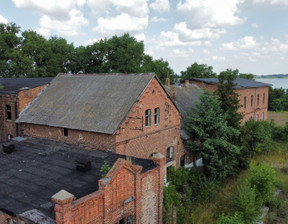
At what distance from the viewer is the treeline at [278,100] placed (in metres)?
66.1

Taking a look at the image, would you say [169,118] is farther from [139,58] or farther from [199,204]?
[139,58]

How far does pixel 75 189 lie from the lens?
33.7ft

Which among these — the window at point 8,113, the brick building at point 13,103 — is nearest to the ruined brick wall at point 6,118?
the brick building at point 13,103

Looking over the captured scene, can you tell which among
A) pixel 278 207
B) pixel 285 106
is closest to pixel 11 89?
pixel 278 207

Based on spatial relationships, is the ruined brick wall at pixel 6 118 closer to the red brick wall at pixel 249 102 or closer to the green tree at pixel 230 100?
the green tree at pixel 230 100

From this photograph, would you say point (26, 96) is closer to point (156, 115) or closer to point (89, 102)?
point (89, 102)

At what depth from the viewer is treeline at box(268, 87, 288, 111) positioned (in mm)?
66125

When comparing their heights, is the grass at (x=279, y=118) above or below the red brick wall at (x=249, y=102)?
below

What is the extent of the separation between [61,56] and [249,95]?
3168 cm

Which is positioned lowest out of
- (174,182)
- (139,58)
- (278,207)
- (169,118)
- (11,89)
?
(278,207)

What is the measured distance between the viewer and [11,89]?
20.8 metres

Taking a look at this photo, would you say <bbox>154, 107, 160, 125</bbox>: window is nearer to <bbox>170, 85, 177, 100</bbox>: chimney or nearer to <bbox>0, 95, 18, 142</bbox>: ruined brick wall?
<bbox>170, 85, 177, 100</bbox>: chimney

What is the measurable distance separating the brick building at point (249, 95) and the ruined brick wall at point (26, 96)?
20.1 meters

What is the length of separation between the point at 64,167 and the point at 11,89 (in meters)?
11.6
